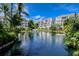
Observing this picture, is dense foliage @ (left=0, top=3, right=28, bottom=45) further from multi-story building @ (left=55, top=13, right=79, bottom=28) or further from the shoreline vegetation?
multi-story building @ (left=55, top=13, right=79, bottom=28)

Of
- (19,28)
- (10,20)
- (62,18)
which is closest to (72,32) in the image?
(62,18)

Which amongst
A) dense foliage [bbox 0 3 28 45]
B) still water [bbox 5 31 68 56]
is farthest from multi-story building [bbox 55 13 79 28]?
dense foliage [bbox 0 3 28 45]

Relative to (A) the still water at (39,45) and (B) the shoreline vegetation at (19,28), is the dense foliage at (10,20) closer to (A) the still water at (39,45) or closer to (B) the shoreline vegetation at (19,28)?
(B) the shoreline vegetation at (19,28)

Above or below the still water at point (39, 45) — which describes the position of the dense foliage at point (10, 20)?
above

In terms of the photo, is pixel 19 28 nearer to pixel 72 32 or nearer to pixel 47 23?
pixel 47 23

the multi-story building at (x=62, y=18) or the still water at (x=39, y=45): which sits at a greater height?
the multi-story building at (x=62, y=18)

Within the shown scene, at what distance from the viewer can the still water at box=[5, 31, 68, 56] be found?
13.6 feet

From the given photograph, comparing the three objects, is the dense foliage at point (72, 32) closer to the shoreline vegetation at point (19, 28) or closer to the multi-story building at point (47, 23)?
the shoreline vegetation at point (19, 28)

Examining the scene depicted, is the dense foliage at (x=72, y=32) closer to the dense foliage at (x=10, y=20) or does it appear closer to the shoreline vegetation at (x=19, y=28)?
the shoreline vegetation at (x=19, y=28)

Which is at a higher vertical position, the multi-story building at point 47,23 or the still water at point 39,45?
the multi-story building at point 47,23

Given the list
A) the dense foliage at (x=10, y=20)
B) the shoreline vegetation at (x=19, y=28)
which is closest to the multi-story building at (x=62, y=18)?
the shoreline vegetation at (x=19, y=28)

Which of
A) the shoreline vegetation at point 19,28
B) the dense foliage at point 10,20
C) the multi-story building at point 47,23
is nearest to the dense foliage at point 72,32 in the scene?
the shoreline vegetation at point 19,28

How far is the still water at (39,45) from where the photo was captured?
4.14 meters

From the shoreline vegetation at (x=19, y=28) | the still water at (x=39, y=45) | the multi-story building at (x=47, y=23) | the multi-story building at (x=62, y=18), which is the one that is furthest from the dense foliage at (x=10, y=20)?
the multi-story building at (x=62, y=18)
